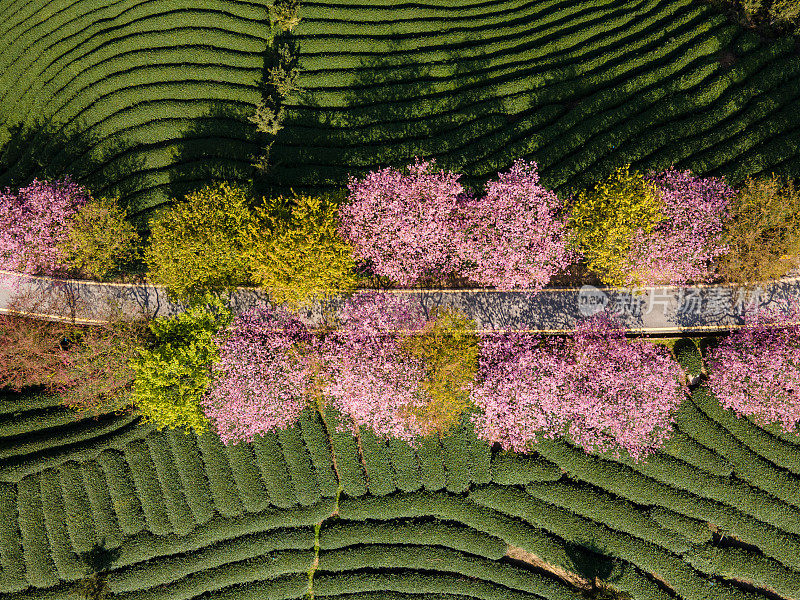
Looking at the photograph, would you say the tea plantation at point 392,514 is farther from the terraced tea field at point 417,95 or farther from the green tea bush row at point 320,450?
the terraced tea field at point 417,95

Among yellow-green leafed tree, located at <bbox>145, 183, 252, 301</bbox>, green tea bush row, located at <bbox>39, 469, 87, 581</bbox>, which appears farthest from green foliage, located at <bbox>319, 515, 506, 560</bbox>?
yellow-green leafed tree, located at <bbox>145, 183, 252, 301</bbox>

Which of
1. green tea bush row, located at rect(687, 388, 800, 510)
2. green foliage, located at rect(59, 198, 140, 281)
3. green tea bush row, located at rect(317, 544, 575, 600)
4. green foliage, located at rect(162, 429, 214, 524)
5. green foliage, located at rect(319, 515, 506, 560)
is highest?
green foliage, located at rect(59, 198, 140, 281)

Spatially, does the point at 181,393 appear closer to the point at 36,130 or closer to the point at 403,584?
the point at 403,584

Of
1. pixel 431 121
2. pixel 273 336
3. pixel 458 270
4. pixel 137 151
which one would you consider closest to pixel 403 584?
pixel 273 336

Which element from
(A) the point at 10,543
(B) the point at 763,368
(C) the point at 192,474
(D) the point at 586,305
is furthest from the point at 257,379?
(B) the point at 763,368

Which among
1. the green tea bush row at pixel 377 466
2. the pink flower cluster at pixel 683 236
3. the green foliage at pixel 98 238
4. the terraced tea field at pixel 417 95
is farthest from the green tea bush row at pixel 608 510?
the green foliage at pixel 98 238

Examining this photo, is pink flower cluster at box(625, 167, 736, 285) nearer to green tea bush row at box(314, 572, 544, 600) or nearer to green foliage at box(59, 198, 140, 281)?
green tea bush row at box(314, 572, 544, 600)

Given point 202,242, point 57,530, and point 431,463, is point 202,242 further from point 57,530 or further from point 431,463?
point 57,530
